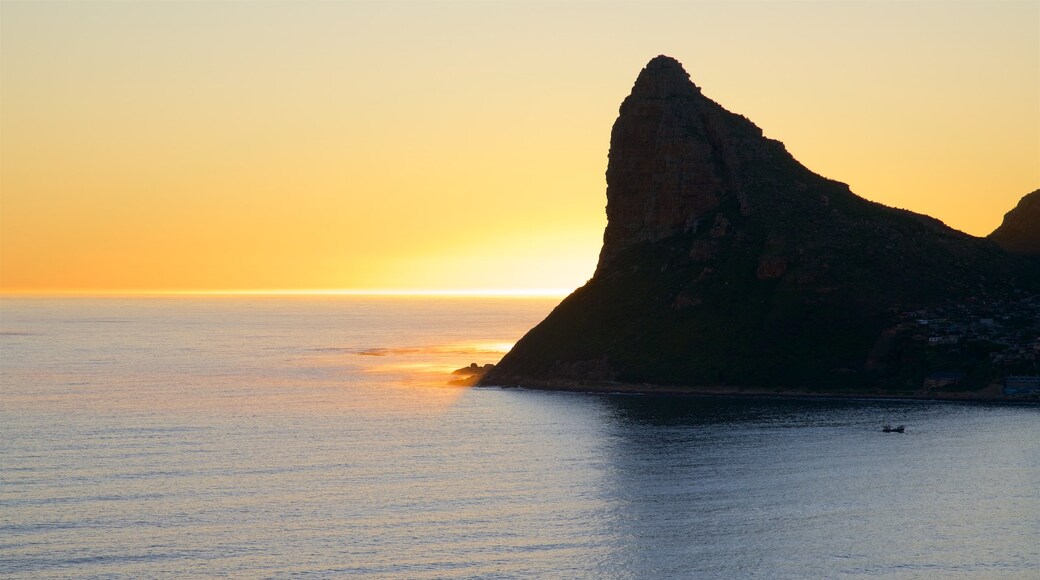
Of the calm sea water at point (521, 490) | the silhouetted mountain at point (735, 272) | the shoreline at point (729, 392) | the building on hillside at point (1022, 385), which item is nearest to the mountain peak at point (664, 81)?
the silhouetted mountain at point (735, 272)

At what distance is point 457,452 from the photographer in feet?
317

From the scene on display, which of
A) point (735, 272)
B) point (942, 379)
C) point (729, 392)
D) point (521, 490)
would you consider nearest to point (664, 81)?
point (735, 272)

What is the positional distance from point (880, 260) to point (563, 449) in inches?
2844

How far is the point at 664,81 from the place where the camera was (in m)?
181

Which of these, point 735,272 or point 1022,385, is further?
point 735,272

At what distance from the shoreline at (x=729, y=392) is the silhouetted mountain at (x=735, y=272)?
43.3 inches

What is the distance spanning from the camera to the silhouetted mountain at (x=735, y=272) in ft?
481

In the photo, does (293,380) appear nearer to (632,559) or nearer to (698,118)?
(698,118)

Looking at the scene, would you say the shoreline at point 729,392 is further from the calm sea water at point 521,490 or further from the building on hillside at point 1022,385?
the calm sea water at point 521,490

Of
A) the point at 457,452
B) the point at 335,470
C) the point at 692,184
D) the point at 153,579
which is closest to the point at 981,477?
the point at 457,452

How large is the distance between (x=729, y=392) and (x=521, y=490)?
222 feet

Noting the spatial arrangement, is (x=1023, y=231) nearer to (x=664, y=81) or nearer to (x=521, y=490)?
(x=664, y=81)

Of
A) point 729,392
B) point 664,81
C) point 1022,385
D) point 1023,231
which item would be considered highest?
point 664,81

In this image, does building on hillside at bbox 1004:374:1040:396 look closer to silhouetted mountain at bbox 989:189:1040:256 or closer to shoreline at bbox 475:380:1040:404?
shoreline at bbox 475:380:1040:404
